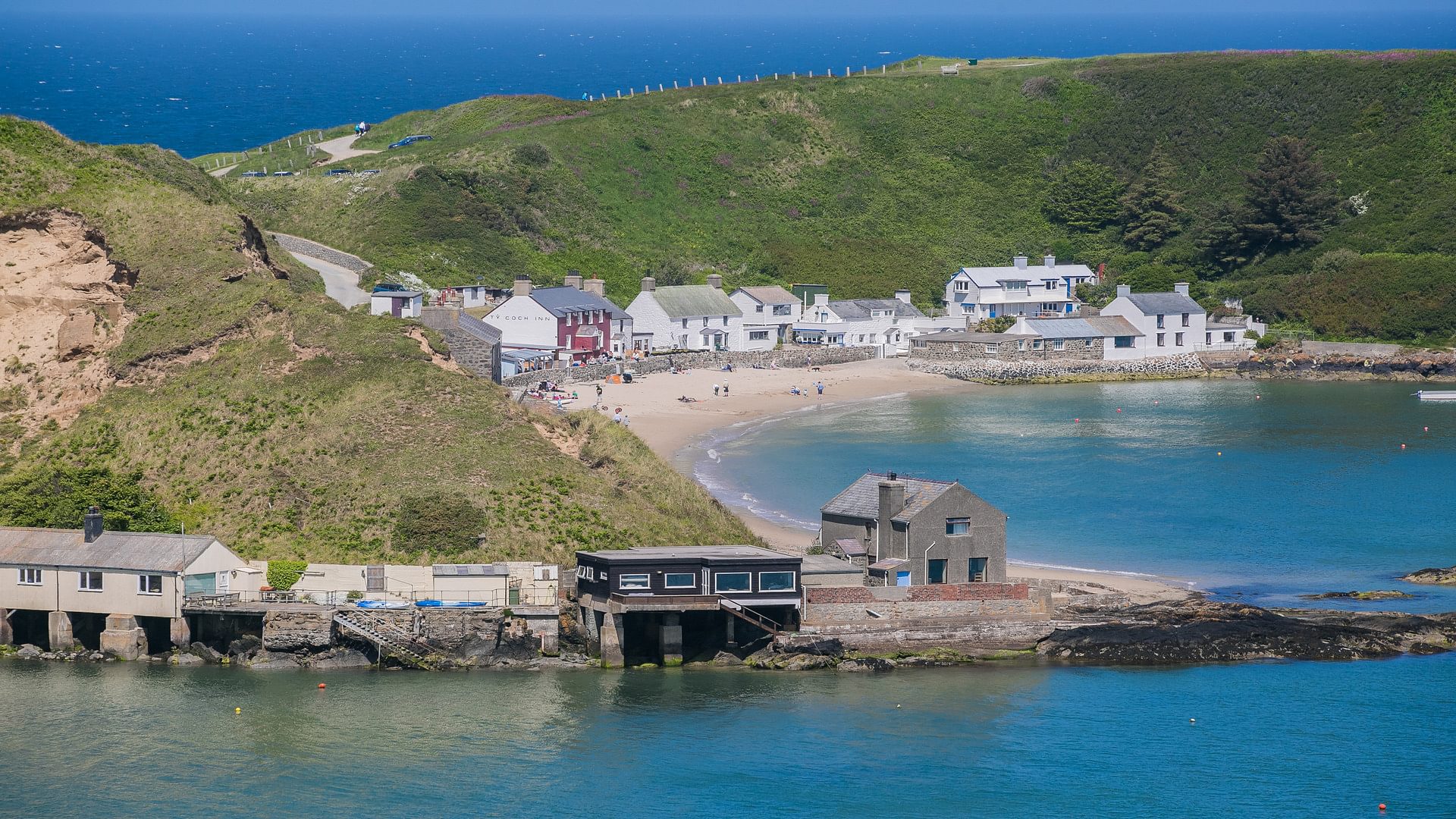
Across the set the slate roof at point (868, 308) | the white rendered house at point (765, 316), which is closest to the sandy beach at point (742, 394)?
the slate roof at point (868, 308)

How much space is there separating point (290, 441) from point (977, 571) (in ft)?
73.0

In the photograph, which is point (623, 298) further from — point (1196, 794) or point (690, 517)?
point (1196, 794)

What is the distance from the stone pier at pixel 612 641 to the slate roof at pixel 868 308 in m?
78.8

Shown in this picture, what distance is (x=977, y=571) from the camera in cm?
5500

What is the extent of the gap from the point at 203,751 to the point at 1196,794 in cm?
2384

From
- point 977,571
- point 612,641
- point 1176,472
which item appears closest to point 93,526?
point 612,641

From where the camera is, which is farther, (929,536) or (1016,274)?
(1016,274)

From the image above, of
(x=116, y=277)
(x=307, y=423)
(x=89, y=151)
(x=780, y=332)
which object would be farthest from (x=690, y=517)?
(x=780, y=332)

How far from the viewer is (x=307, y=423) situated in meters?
59.7

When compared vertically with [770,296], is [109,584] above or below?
below

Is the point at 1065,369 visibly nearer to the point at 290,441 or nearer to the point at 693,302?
the point at 693,302

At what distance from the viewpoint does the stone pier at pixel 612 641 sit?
1992 inches

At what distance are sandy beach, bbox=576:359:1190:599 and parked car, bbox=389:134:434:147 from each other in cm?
5303

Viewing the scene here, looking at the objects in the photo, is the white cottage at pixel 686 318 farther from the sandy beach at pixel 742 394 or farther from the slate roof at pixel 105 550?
the slate roof at pixel 105 550
